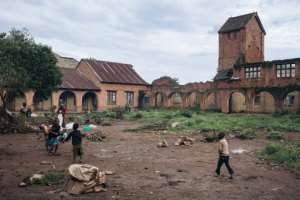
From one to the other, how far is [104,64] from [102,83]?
16.3ft

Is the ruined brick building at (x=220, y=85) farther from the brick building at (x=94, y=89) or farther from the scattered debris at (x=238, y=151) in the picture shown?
the scattered debris at (x=238, y=151)

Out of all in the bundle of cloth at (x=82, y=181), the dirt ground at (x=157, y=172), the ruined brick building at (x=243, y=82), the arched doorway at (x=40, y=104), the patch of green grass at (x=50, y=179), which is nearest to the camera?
the bundle of cloth at (x=82, y=181)

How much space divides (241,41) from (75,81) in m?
22.4

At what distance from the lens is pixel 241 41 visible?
140 ft

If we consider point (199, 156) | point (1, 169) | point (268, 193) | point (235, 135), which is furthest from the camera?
point (235, 135)

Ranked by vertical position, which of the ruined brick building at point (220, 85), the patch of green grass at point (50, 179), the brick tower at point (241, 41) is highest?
the brick tower at point (241, 41)

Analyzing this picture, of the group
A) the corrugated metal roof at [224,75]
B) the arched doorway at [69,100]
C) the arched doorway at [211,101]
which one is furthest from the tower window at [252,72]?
the arched doorway at [69,100]

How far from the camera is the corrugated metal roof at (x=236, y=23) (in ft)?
141

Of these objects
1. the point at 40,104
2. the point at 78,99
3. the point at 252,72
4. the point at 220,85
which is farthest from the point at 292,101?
the point at 40,104

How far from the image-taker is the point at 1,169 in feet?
30.5

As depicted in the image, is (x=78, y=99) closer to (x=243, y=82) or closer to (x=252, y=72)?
(x=243, y=82)

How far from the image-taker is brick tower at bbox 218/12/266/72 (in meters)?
42.6

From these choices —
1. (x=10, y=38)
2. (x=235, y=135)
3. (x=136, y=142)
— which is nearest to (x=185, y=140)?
(x=136, y=142)

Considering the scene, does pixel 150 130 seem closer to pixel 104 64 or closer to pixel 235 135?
pixel 235 135
